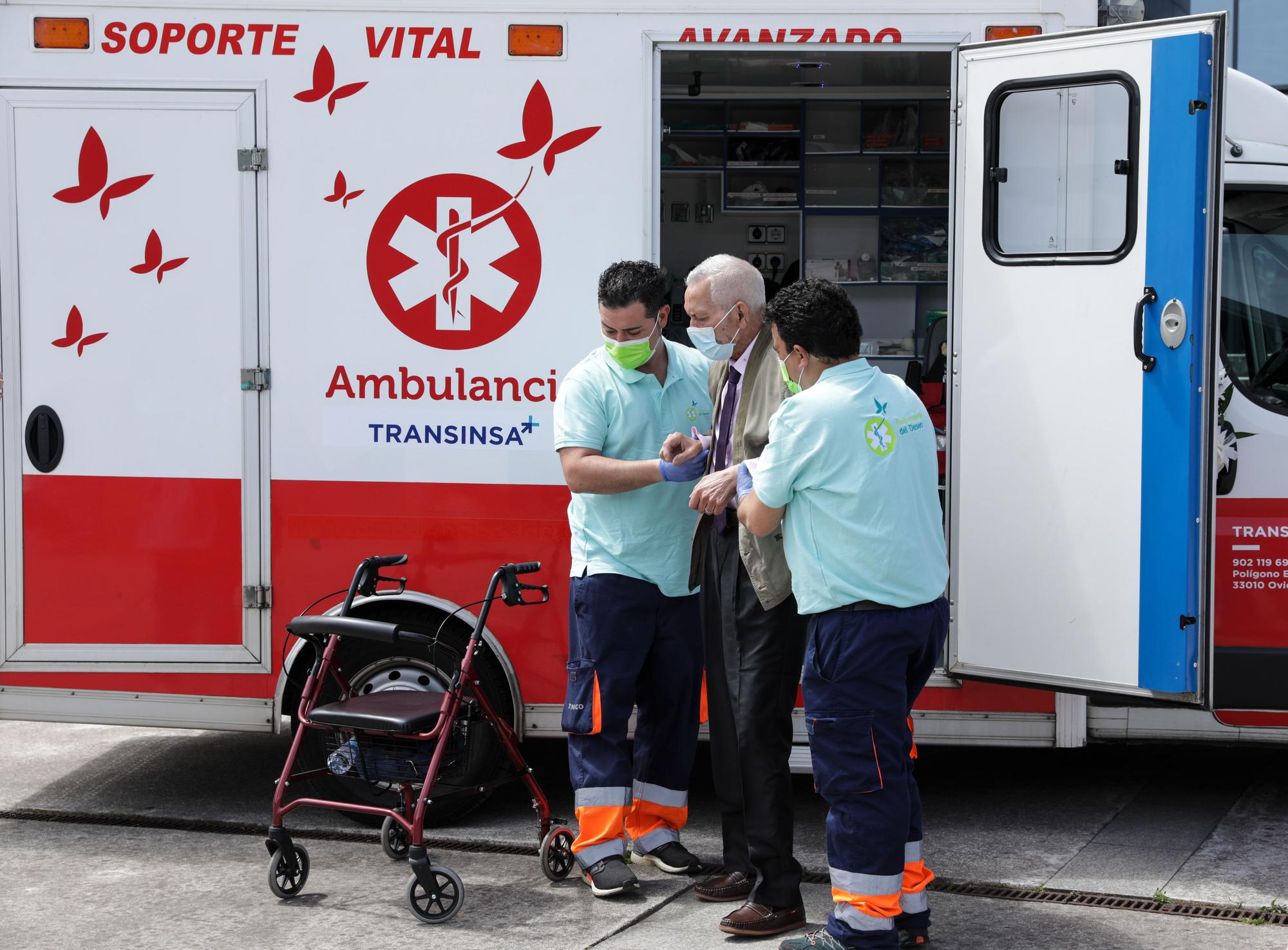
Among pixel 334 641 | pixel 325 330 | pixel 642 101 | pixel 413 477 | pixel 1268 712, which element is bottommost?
pixel 1268 712

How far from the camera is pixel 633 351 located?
4.16 meters

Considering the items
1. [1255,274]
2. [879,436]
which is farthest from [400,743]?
[1255,274]

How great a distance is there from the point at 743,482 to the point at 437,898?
4.73 feet

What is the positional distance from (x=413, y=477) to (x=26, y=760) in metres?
2.44

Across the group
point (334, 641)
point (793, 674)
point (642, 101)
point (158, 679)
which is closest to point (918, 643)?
point (793, 674)

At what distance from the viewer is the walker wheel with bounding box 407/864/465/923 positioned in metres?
3.92

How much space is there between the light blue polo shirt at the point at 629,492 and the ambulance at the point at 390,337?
1.32ft

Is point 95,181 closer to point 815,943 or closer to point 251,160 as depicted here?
point 251,160

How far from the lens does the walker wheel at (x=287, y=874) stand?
4.12 m

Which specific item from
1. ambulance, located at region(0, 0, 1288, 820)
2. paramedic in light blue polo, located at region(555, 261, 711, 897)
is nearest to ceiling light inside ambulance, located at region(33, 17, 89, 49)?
ambulance, located at region(0, 0, 1288, 820)

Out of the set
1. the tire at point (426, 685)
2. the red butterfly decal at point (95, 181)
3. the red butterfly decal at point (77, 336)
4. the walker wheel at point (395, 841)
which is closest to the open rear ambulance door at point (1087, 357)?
the tire at point (426, 685)

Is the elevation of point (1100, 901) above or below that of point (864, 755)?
below

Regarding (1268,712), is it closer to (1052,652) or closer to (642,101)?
(1052,652)

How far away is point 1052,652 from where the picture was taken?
14.2 feet
